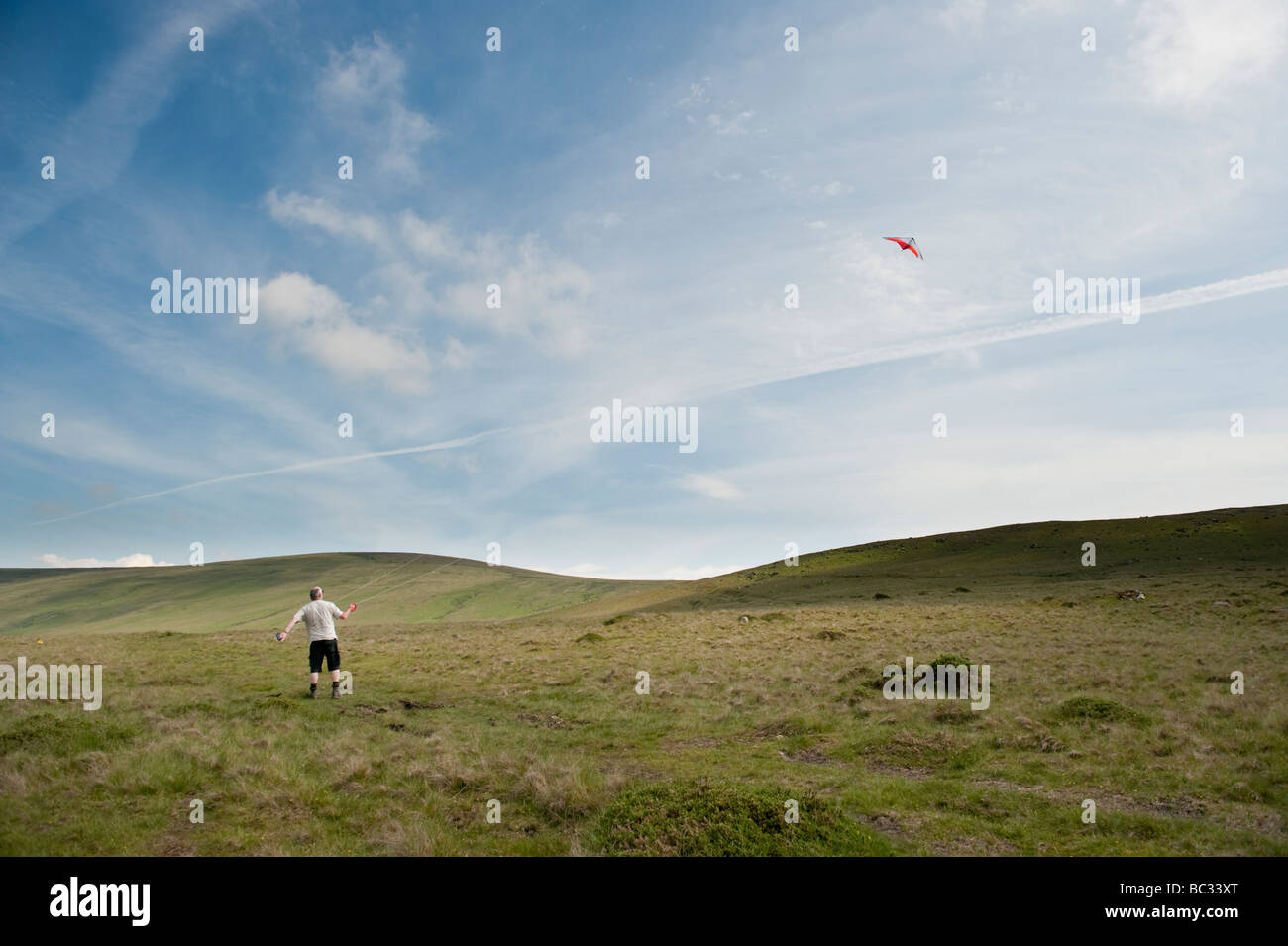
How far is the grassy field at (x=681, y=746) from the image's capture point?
27.9 ft

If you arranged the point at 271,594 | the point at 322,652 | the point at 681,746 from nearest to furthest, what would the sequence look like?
the point at 681,746 < the point at 322,652 < the point at 271,594

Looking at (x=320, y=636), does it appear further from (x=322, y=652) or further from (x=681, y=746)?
(x=681, y=746)

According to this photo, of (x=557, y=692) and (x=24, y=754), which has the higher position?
(x=24, y=754)

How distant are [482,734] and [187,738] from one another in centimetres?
561

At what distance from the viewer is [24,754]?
1052 cm

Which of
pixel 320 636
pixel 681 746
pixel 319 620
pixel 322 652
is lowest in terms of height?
pixel 681 746

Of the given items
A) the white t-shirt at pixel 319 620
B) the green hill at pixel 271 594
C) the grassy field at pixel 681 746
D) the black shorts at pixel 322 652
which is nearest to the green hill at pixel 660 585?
the green hill at pixel 271 594

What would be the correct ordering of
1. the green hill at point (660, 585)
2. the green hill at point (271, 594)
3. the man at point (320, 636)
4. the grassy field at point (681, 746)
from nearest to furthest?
the grassy field at point (681, 746) < the man at point (320, 636) < the green hill at point (660, 585) < the green hill at point (271, 594)

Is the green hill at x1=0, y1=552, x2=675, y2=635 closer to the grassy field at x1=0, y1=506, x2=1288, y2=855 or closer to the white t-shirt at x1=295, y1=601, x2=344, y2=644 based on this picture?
the grassy field at x1=0, y1=506, x2=1288, y2=855

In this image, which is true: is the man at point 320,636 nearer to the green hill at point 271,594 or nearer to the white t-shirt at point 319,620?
the white t-shirt at point 319,620

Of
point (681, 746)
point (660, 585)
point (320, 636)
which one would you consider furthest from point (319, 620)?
point (660, 585)

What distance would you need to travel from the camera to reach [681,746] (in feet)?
47.8
